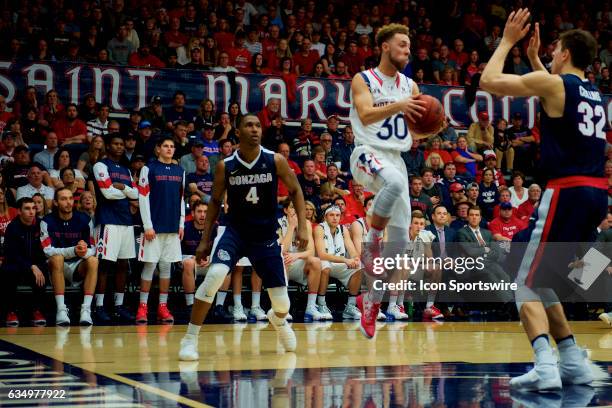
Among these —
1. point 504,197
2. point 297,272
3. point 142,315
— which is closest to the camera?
point 142,315

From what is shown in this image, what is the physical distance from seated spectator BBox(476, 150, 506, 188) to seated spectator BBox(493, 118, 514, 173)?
0.38 metres

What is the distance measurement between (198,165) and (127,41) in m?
3.55

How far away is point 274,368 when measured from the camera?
22.0 feet

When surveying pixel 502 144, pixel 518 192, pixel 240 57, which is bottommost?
pixel 518 192

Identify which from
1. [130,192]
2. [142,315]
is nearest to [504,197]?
[130,192]

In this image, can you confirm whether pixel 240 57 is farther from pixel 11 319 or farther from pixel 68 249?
pixel 11 319

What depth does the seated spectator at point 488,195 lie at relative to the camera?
14.7 m

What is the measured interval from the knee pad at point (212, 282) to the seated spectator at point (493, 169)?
826 cm

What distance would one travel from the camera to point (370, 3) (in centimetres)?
2098

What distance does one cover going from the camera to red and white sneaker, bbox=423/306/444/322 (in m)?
12.2

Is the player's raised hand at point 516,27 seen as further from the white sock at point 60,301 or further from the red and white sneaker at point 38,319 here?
the red and white sneaker at point 38,319

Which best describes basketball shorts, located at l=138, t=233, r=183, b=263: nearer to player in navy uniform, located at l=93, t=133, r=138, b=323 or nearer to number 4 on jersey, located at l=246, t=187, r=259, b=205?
player in navy uniform, located at l=93, t=133, r=138, b=323

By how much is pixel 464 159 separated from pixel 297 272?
4.78 meters

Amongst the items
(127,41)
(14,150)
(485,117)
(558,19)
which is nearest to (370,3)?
(558,19)
